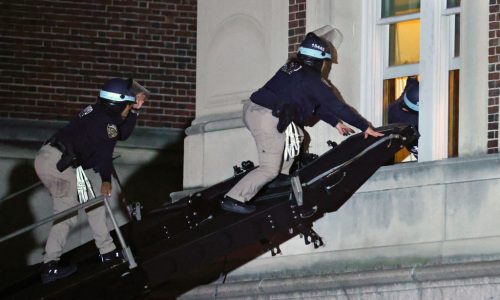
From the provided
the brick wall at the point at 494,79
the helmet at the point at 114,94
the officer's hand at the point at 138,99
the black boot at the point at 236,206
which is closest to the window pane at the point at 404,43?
the brick wall at the point at 494,79

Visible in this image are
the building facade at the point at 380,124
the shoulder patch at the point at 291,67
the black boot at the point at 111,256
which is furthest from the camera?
the shoulder patch at the point at 291,67

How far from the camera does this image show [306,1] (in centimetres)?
1898

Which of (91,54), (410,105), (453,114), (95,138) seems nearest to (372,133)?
(453,114)

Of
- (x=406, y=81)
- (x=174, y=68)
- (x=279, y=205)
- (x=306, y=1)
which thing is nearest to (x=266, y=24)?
(x=306, y=1)

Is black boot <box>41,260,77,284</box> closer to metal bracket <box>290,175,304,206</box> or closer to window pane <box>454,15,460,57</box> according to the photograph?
metal bracket <box>290,175,304,206</box>

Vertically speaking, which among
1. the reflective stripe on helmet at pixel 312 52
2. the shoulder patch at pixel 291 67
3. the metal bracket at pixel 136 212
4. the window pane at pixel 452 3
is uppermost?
the window pane at pixel 452 3

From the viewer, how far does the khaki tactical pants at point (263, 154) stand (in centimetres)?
1683

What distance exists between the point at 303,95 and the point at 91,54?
25.1ft

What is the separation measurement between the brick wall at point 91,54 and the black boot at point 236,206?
7217mm

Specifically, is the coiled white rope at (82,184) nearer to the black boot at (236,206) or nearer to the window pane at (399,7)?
the black boot at (236,206)

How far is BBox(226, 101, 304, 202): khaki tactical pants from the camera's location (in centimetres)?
1683

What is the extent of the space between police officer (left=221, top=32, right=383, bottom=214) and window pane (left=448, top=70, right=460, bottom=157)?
3.57ft

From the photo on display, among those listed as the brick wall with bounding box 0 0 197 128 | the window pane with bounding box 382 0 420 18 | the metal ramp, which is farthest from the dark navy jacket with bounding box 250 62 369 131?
the brick wall with bounding box 0 0 197 128

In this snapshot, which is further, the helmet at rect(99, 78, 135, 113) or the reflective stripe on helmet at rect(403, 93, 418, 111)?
the reflective stripe on helmet at rect(403, 93, 418, 111)
